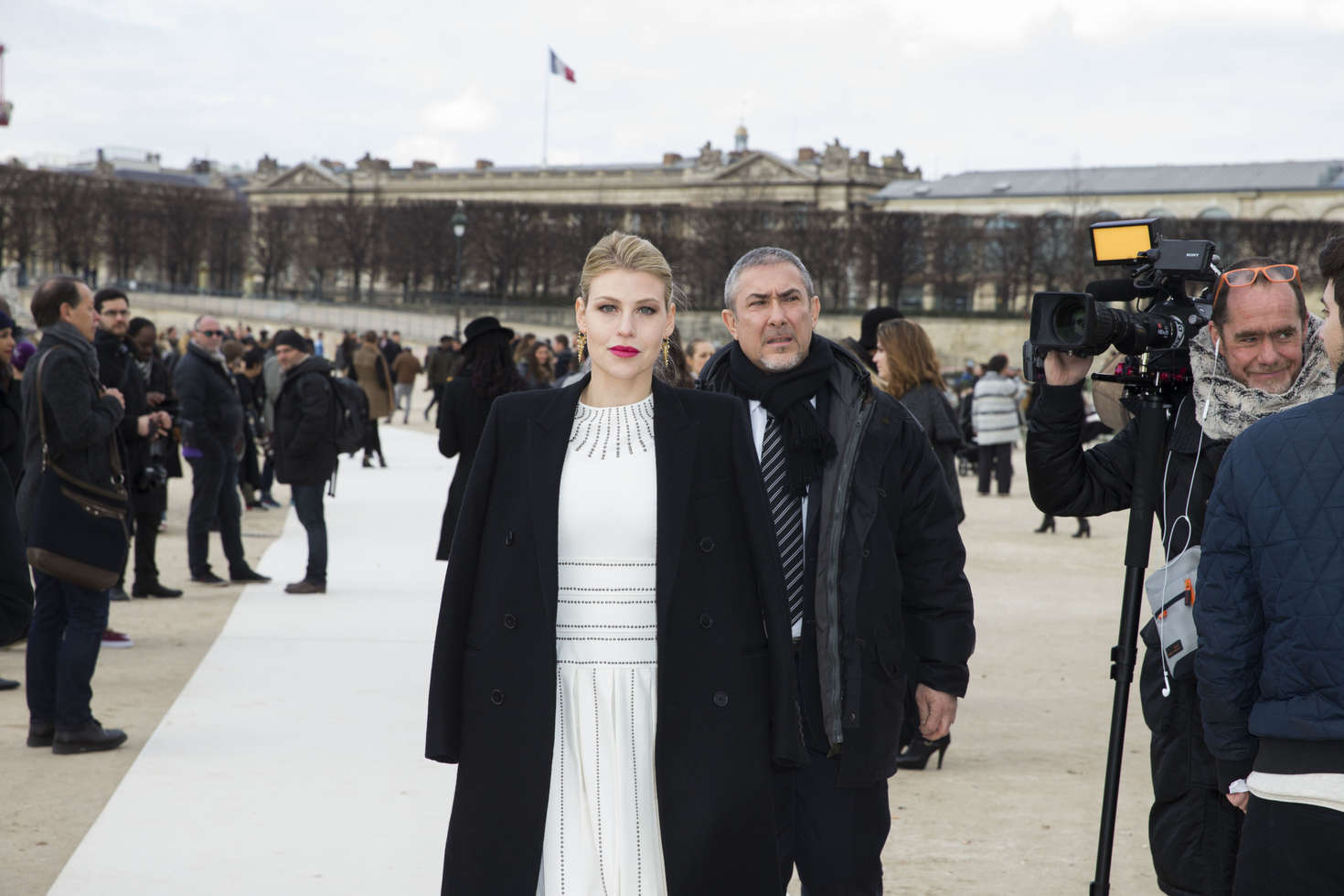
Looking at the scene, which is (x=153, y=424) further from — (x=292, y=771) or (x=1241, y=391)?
(x=1241, y=391)

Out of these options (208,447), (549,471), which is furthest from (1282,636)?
(208,447)

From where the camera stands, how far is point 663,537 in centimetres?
260

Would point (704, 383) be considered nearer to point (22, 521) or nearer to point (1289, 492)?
point (1289, 492)

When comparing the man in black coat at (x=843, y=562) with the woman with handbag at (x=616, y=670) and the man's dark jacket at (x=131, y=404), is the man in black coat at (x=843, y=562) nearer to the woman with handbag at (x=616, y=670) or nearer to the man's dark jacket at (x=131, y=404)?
the woman with handbag at (x=616, y=670)

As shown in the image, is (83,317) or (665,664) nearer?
(665,664)

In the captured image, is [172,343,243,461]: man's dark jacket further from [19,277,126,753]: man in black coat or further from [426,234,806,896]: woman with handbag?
[426,234,806,896]: woman with handbag

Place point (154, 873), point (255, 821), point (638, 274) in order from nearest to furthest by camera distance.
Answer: point (638, 274)
point (154, 873)
point (255, 821)

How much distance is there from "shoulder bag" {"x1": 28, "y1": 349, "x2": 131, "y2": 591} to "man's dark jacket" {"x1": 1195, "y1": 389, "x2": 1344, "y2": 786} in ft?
13.4

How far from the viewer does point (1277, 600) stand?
8.12 ft

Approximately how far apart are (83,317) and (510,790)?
150 inches

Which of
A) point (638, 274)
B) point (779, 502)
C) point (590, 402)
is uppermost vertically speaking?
point (638, 274)

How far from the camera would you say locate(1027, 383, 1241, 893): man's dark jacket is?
304 cm

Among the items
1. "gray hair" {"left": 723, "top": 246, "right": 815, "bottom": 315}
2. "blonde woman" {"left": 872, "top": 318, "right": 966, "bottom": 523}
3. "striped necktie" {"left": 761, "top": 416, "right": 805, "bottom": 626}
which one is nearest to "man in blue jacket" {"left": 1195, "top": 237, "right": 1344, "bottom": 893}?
"striped necktie" {"left": 761, "top": 416, "right": 805, "bottom": 626}

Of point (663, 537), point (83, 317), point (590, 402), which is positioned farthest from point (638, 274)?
point (83, 317)
